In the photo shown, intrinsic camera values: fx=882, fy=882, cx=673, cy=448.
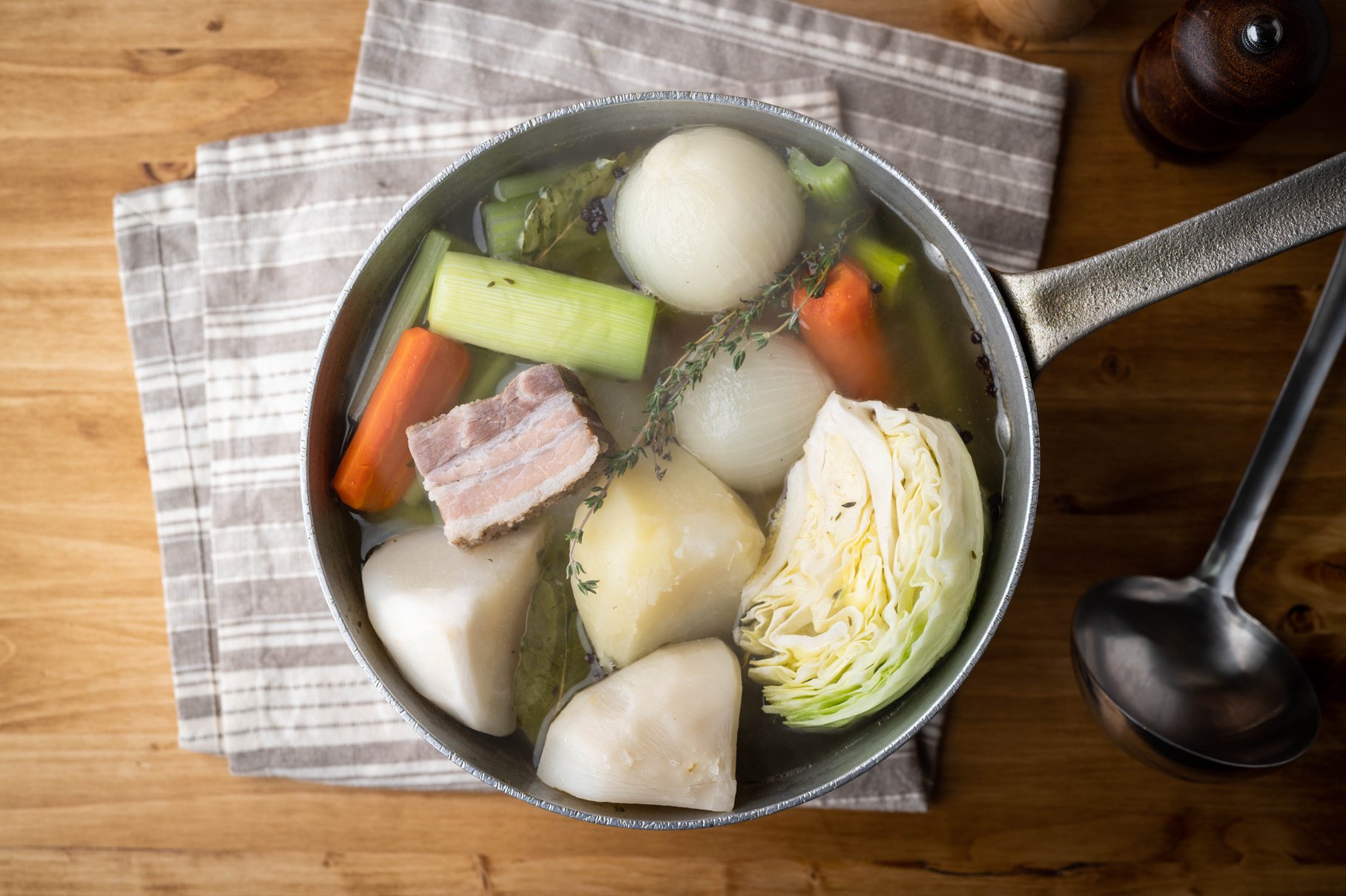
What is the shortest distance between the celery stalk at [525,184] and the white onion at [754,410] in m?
0.37

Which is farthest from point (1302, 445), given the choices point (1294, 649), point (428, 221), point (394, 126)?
point (394, 126)

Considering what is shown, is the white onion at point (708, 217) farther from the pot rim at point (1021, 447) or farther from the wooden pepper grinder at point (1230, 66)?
the wooden pepper grinder at point (1230, 66)

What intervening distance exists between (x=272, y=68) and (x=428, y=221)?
0.54 m

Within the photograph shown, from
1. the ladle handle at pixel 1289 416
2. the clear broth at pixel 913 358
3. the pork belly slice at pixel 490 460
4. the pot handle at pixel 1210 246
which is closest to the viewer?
the pot handle at pixel 1210 246

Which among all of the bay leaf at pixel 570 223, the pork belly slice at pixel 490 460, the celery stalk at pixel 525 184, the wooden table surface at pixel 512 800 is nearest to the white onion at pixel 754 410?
the pork belly slice at pixel 490 460

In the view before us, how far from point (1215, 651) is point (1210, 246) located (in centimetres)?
77

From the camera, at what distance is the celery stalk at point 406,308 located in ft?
4.25

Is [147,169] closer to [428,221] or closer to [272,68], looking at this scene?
[272,68]

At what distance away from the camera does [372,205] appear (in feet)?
4.88

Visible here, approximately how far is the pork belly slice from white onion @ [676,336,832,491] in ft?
0.50

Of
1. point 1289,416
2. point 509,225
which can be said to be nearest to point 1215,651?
point 1289,416

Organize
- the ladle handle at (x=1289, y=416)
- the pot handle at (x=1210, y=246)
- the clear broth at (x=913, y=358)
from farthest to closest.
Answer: the ladle handle at (x=1289, y=416)
the clear broth at (x=913, y=358)
the pot handle at (x=1210, y=246)

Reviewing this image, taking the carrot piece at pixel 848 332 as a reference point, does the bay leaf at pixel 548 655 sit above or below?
below

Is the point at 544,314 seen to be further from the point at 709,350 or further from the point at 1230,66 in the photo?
the point at 1230,66
